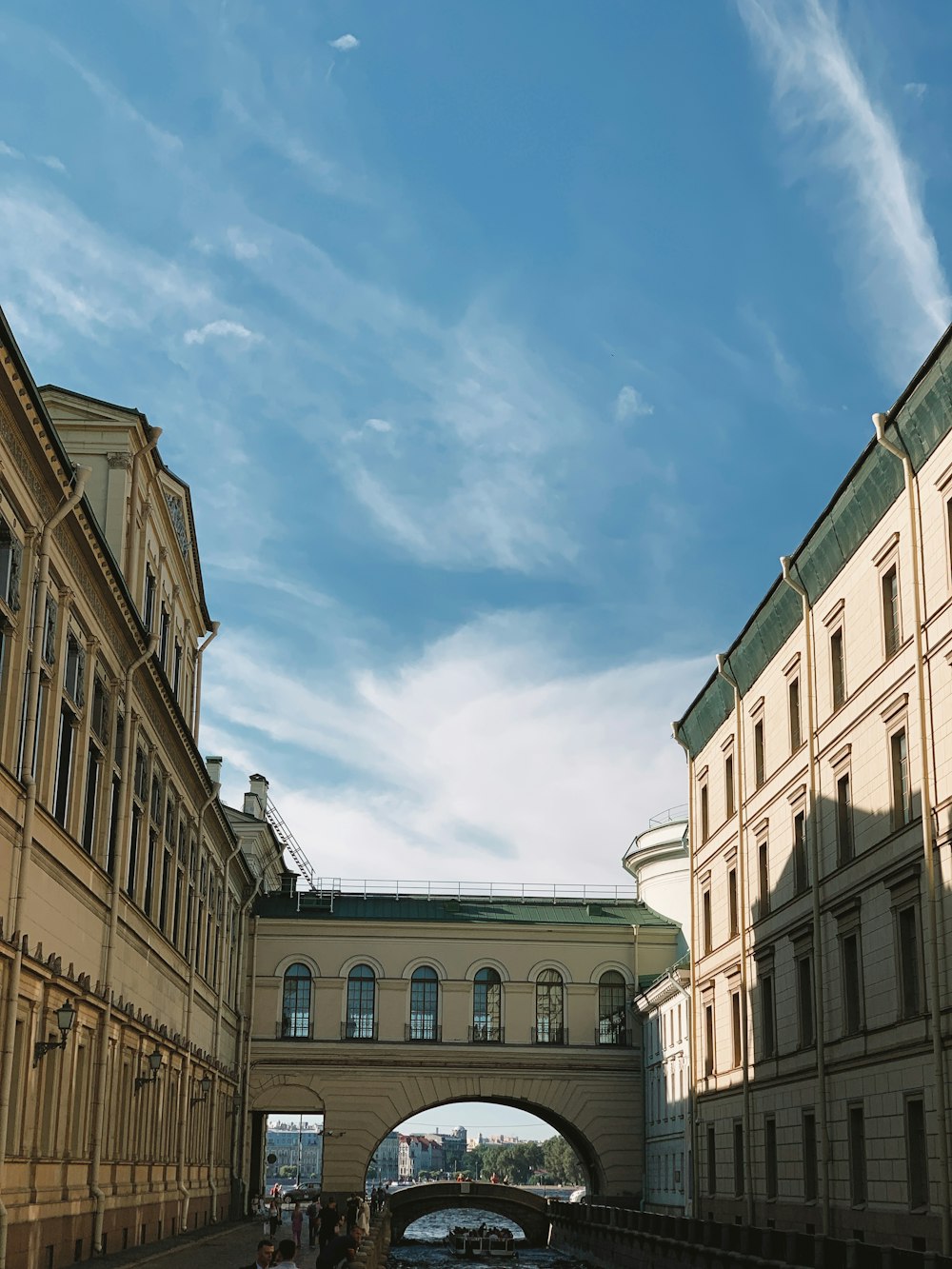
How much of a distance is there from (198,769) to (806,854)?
56.9 ft

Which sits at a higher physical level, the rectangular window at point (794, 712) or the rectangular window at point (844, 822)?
the rectangular window at point (794, 712)

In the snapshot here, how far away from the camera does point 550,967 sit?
65000mm

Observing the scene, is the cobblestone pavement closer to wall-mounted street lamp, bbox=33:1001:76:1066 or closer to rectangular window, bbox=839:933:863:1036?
wall-mounted street lamp, bbox=33:1001:76:1066

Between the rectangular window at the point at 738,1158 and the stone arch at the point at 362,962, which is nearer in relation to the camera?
the rectangular window at the point at 738,1158

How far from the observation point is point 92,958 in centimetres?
2909

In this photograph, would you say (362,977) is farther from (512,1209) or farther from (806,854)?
(806,854)

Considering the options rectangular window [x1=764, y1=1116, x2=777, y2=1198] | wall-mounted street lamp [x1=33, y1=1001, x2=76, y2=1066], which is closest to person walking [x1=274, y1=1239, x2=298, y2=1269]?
wall-mounted street lamp [x1=33, y1=1001, x2=76, y2=1066]

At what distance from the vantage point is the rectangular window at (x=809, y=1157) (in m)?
34.6

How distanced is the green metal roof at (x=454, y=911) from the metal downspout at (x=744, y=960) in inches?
933

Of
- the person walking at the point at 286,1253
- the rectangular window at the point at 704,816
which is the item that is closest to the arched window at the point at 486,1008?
the rectangular window at the point at 704,816

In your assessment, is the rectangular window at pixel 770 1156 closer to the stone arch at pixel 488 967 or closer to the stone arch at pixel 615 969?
the stone arch at pixel 615 969

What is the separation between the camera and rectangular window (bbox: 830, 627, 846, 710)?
34.1m

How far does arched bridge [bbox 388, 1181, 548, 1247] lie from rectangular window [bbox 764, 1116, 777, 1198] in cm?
3973

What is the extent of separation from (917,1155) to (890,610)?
35.0 ft
